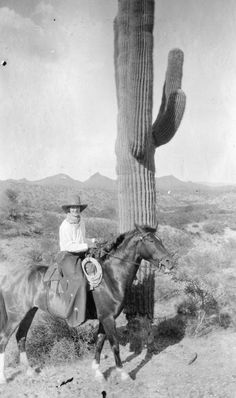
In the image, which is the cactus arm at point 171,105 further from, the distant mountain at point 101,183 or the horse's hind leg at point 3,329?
the distant mountain at point 101,183

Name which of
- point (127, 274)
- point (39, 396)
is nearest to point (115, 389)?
point (39, 396)

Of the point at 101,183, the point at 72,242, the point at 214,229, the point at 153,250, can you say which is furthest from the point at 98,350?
the point at 101,183

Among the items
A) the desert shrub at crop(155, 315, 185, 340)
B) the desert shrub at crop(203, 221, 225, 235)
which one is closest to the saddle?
the desert shrub at crop(155, 315, 185, 340)

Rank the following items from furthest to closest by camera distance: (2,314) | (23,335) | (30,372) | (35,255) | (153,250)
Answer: (35,255) < (23,335) < (2,314) < (30,372) < (153,250)

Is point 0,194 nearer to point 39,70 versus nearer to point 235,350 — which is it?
point 39,70

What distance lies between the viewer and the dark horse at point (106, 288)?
505 cm

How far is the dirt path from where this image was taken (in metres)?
4.82

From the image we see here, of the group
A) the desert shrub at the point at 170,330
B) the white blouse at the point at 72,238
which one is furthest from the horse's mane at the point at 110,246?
the desert shrub at the point at 170,330

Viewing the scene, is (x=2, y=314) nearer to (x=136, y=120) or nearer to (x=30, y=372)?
(x=30, y=372)

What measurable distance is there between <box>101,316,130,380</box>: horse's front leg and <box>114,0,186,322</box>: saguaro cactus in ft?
6.82

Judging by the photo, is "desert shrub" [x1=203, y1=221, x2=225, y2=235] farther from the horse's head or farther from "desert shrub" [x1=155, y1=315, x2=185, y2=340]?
the horse's head

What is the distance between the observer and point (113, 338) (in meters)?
5.03

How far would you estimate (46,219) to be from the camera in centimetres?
2119

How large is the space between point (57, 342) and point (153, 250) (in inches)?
96.3
